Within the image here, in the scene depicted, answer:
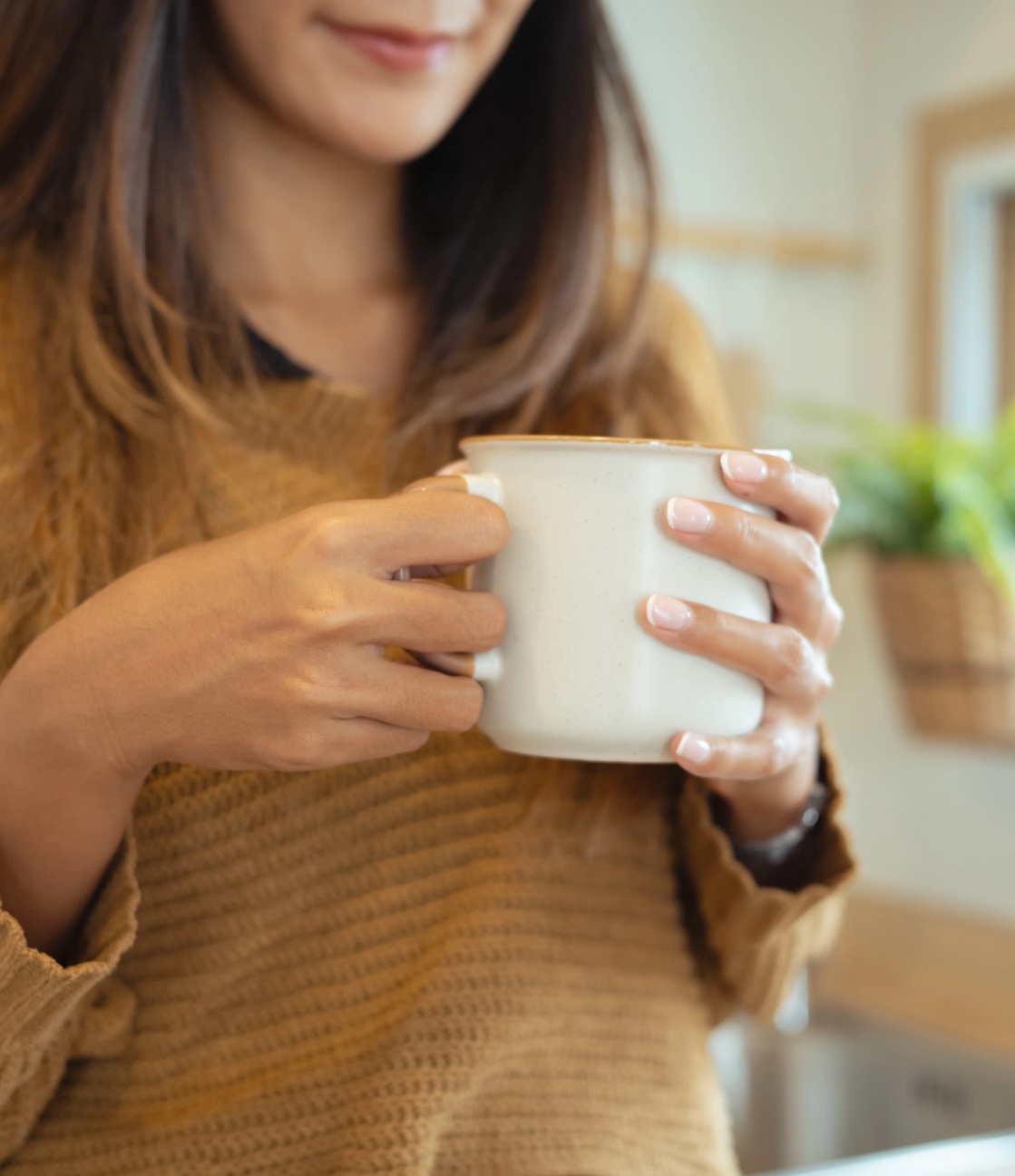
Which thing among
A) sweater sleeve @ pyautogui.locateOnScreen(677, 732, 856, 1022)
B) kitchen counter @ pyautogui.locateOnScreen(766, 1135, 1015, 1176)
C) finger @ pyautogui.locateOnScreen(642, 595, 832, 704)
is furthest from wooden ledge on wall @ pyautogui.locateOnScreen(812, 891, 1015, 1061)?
finger @ pyautogui.locateOnScreen(642, 595, 832, 704)

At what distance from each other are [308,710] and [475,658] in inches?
2.6

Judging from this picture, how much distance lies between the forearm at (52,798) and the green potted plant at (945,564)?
3.84ft

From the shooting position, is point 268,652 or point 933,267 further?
point 933,267

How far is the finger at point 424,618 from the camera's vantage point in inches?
17.0

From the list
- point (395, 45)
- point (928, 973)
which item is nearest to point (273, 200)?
point (395, 45)

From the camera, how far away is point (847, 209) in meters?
2.22

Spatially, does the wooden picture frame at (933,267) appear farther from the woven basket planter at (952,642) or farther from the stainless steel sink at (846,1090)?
the stainless steel sink at (846,1090)

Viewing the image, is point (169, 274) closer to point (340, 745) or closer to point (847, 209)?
point (340, 745)

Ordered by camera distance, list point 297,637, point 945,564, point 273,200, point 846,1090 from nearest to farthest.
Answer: point 297,637
point 273,200
point 846,1090
point 945,564

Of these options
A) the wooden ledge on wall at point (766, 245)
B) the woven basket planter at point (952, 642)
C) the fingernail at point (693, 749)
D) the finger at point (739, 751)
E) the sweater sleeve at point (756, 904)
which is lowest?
the woven basket planter at point (952, 642)

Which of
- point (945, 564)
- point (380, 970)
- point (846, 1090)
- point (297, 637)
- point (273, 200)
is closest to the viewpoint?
point (297, 637)

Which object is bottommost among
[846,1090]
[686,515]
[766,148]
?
[846,1090]

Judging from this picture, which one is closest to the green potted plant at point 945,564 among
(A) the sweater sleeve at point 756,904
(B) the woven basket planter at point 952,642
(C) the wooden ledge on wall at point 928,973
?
(B) the woven basket planter at point 952,642

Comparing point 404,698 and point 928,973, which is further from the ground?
point 404,698
